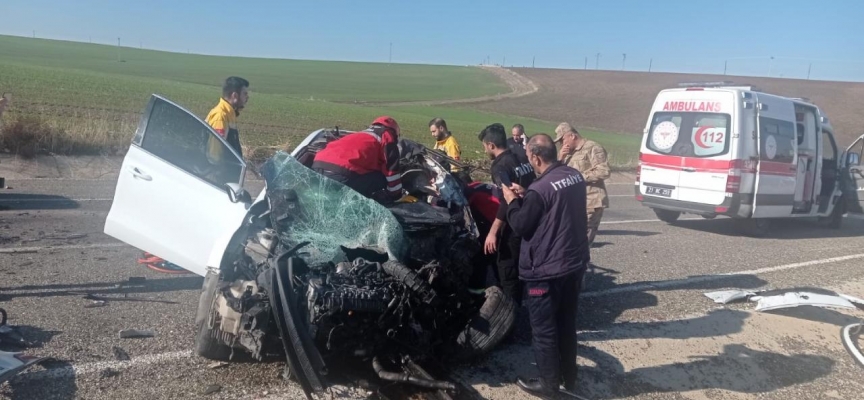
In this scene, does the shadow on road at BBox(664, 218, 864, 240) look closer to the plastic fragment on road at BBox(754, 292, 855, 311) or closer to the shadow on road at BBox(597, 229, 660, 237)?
the shadow on road at BBox(597, 229, 660, 237)

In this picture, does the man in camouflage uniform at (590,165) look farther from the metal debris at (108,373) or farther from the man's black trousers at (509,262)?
the metal debris at (108,373)

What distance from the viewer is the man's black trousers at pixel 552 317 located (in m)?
4.19

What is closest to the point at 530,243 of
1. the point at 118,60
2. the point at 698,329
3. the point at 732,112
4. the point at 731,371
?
the point at 731,371

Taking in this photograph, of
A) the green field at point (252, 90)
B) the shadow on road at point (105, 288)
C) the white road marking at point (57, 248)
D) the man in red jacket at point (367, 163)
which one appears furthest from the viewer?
the green field at point (252, 90)

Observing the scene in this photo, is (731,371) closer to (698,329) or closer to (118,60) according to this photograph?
(698,329)

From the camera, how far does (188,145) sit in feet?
17.1

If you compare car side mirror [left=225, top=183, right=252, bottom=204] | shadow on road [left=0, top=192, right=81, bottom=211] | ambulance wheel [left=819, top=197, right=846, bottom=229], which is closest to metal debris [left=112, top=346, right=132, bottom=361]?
car side mirror [left=225, top=183, right=252, bottom=204]

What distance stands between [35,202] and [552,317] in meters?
8.10

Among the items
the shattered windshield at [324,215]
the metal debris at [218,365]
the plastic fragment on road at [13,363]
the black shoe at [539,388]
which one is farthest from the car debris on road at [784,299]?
the plastic fragment on road at [13,363]

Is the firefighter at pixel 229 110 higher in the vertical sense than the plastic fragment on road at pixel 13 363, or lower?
higher

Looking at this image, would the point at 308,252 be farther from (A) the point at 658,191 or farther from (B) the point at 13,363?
(A) the point at 658,191

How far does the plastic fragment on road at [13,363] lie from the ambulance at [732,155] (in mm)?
9594

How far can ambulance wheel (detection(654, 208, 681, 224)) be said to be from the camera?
12023 mm

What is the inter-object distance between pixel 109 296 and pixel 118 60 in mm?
67554
